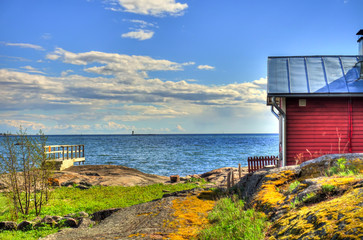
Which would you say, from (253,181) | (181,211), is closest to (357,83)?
(253,181)

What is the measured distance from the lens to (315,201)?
17.9ft

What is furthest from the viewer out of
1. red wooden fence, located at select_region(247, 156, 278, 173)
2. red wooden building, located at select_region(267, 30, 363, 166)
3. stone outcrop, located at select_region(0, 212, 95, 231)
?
red wooden fence, located at select_region(247, 156, 278, 173)

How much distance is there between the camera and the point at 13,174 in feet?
40.0

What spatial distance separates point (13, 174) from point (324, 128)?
12609 mm

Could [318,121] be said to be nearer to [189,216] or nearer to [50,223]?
[189,216]

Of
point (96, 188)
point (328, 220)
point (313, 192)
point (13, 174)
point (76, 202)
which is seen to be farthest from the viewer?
point (96, 188)

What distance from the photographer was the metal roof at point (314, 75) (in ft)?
47.3

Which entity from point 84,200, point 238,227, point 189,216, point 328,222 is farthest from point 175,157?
point 328,222

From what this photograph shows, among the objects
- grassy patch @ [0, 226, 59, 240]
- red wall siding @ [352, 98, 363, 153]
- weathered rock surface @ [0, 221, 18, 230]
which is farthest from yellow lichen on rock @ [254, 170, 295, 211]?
red wall siding @ [352, 98, 363, 153]

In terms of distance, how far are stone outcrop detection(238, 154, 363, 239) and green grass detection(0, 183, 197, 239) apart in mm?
6128

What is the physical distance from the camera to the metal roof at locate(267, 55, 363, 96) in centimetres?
1442

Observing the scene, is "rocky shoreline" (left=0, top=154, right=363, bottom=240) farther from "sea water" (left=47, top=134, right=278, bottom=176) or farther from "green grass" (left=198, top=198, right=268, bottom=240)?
"sea water" (left=47, top=134, right=278, bottom=176)

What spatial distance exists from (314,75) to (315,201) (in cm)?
1129

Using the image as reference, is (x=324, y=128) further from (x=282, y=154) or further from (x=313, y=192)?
(x=313, y=192)
